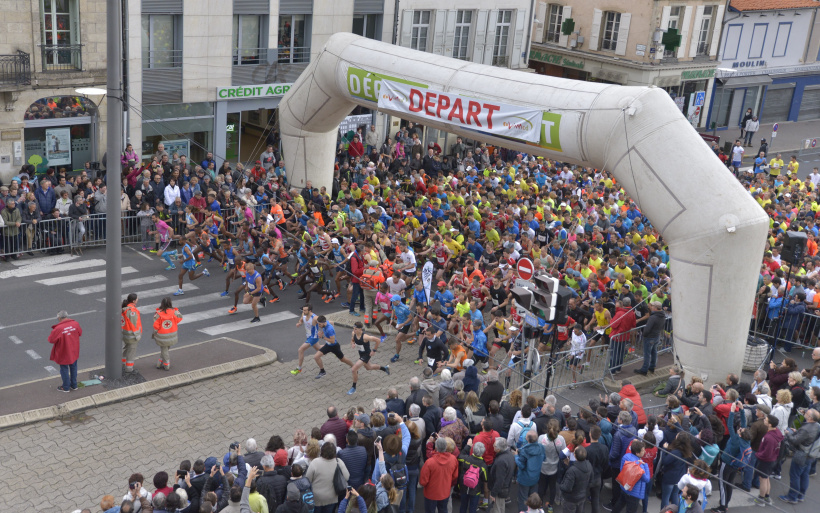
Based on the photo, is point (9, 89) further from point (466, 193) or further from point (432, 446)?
point (432, 446)

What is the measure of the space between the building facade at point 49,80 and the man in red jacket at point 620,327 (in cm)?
1614

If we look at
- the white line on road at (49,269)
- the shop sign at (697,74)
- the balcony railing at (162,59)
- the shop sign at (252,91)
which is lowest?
the white line on road at (49,269)

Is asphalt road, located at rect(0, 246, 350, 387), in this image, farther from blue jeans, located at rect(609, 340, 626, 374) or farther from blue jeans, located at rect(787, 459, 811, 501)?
blue jeans, located at rect(787, 459, 811, 501)

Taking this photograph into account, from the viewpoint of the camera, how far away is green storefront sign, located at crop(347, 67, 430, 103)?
66.6 feet

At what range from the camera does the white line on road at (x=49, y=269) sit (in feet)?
65.6

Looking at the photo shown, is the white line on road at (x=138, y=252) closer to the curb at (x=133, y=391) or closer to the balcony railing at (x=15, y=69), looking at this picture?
the balcony railing at (x=15, y=69)

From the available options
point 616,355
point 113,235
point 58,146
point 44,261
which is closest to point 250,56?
point 58,146

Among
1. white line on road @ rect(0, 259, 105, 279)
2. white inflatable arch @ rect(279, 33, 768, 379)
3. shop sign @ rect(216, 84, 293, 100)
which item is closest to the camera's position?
white inflatable arch @ rect(279, 33, 768, 379)

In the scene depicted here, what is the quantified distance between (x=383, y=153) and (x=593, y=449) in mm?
19774

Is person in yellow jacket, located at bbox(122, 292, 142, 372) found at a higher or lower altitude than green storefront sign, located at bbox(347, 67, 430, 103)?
lower

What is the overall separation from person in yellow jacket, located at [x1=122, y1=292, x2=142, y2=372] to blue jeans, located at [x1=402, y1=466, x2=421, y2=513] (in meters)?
5.99

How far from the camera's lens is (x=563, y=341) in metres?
17.8

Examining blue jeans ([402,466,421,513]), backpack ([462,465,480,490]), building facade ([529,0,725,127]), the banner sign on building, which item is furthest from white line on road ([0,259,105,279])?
building facade ([529,0,725,127])

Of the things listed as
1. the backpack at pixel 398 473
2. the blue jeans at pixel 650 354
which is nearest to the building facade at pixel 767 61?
the blue jeans at pixel 650 354
